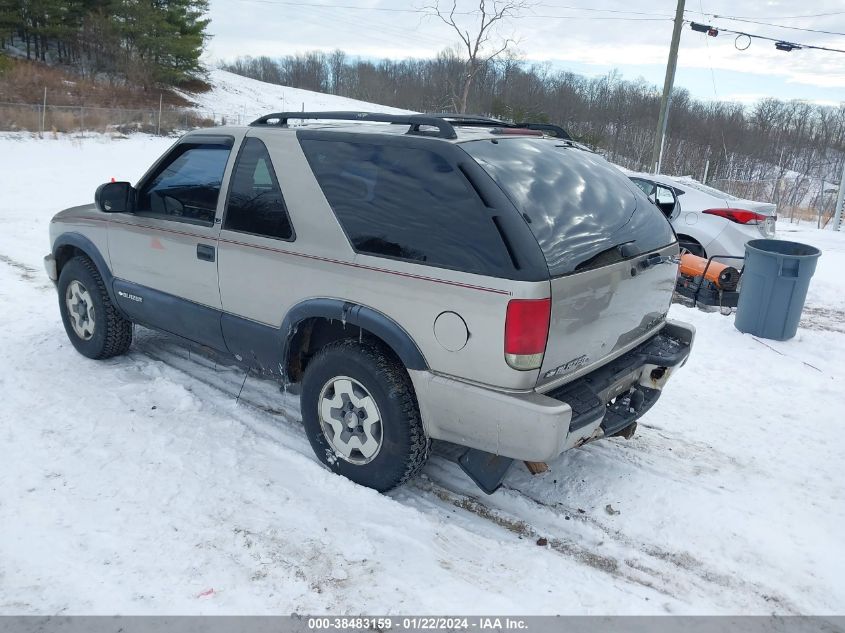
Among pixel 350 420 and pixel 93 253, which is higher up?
pixel 93 253

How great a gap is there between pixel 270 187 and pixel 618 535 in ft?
9.14

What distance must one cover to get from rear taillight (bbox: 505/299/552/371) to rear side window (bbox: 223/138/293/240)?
1505 mm

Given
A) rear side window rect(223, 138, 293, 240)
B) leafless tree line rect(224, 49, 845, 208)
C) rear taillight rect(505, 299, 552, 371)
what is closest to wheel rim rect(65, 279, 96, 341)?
rear side window rect(223, 138, 293, 240)

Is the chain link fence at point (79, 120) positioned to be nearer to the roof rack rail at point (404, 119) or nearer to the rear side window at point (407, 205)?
the roof rack rail at point (404, 119)

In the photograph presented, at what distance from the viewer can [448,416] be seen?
3109 mm

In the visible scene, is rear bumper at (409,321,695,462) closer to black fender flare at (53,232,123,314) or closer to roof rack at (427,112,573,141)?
roof rack at (427,112,573,141)

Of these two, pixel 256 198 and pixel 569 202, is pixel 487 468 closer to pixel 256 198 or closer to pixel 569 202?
pixel 569 202

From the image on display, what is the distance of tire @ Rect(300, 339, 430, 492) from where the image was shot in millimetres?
3266

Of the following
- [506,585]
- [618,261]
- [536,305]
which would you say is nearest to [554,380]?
[536,305]

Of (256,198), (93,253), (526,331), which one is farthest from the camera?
(93,253)

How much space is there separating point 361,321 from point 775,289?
5.29 m

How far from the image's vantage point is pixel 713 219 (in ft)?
30.9

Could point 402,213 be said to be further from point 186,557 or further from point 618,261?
point 186,557

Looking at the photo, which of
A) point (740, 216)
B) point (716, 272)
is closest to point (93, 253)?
point (716, 272)
